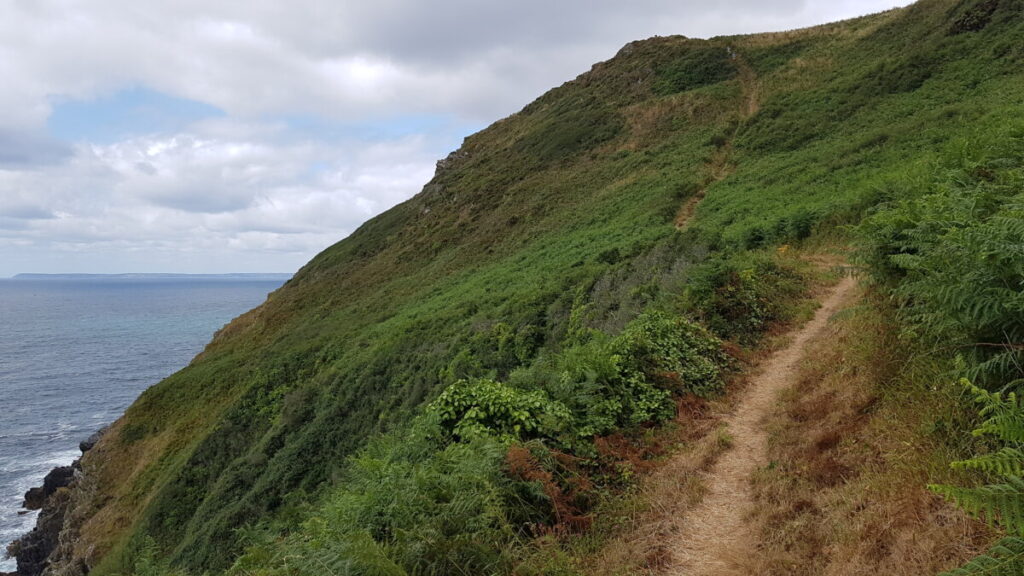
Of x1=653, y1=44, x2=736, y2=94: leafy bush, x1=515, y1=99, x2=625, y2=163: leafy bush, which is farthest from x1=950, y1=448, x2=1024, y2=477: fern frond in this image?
x1=653, y1=44, x2=736, y2=94: leafy bush

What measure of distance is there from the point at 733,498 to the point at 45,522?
121ft

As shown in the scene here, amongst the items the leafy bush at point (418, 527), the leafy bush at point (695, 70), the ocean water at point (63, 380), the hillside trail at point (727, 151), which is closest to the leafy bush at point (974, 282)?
the leafy bush at point (418, 527)

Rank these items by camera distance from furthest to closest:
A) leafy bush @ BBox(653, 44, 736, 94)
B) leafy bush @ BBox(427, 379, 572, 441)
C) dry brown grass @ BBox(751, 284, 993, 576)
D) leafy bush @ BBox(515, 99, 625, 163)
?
leafy bush @ BBox(653, 44, 736, 94) → leafy bush @ BBox(515, 99, 625, 163) → leafy bush @ BBox(427, 379, 572, 441) → dry brown grass @ BBox(751, 284, 993, 576)

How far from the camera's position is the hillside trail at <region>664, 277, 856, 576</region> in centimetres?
444

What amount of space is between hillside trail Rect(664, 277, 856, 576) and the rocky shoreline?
1105 inches

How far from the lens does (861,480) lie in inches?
179

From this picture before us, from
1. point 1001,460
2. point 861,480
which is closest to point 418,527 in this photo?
point 861,480

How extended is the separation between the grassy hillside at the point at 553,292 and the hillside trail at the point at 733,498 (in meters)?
0.86

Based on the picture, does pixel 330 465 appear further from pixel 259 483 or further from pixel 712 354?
pixel 712 354

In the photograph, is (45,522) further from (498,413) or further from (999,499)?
(999,499)

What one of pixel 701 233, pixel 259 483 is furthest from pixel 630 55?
pixel 259 483

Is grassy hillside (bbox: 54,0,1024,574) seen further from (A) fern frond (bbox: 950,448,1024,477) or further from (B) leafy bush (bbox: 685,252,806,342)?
(A) fern frond (bbox: 950,448,1024,477)

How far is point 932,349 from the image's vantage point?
16.9 ft

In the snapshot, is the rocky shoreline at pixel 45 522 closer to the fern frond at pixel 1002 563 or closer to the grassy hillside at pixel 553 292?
the grassy hillside at pixel 553 292
